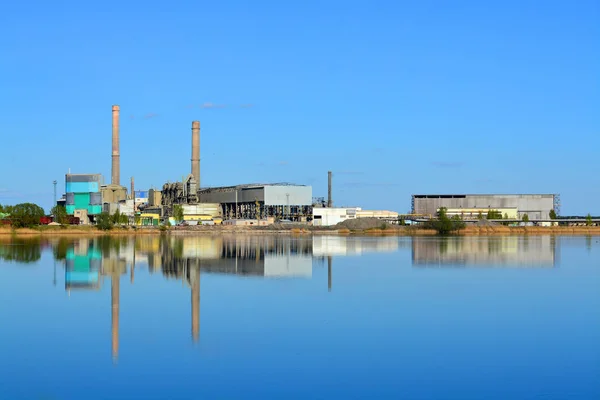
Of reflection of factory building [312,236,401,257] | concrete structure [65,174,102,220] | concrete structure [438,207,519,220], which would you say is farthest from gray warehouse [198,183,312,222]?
reflection of factory building [312,236,401,257]

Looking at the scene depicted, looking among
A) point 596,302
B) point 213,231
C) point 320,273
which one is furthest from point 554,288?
point 213,231

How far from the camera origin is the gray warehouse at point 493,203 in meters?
95.5

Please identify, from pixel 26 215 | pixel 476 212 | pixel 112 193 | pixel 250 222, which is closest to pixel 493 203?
pixel 476 212

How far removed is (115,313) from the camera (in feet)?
45.2

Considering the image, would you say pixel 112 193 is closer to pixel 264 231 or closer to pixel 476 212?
pixel 264 231

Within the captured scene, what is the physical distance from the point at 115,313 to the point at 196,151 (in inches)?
2692

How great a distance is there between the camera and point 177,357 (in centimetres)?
966

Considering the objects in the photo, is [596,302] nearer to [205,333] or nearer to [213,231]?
[205,333]

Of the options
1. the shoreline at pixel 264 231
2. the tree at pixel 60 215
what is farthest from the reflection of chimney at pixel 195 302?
the tree at pixel 60 215

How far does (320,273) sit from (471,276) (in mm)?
4503

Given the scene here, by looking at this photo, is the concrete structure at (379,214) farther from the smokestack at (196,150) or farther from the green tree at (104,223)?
the green tree at (104,223)

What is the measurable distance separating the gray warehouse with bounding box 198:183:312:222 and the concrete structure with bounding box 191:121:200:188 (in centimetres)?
377

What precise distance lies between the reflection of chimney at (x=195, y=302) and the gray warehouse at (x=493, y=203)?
245 ft

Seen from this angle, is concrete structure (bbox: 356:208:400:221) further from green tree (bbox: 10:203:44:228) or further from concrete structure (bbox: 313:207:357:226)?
green tree (bbox: 10:203:44:228)
